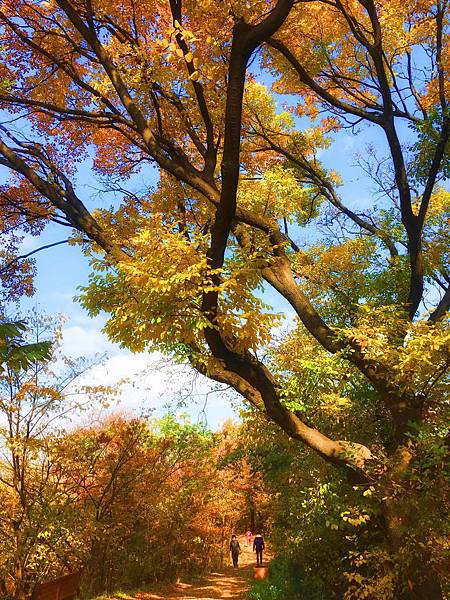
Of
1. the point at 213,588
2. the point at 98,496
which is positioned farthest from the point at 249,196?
the point at 213,588

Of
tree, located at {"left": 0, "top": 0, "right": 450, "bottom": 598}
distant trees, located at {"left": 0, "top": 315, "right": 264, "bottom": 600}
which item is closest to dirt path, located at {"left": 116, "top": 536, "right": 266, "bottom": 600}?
distant trees, located at {"left": 0, "top": 315, "right": 264, "bottom": 600}

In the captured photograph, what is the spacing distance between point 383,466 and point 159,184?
580 centimetres

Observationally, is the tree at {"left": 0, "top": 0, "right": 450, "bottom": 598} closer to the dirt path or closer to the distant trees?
the distant trees

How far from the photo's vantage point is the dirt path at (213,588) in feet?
36.8

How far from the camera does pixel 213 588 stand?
1280cm

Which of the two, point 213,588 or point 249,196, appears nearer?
point 249,196

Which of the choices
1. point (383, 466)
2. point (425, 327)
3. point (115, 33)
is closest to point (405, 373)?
point (425, 327)

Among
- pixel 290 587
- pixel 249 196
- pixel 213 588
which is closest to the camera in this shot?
pixel 249 196

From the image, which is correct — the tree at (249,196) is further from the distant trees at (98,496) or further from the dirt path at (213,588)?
the dirt path at (213,588)

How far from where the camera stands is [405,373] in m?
5.37

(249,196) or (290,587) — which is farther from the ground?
(249,196)

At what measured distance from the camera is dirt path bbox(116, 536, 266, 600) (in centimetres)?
1123

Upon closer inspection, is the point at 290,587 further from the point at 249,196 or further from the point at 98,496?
the point at 249,196

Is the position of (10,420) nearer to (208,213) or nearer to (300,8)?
(208,213)
